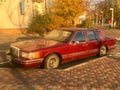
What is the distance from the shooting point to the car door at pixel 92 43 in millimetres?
8883

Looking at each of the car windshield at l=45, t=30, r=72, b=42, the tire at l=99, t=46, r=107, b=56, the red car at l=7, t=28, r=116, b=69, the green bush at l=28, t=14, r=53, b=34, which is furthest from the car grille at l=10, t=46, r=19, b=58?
the green bush at l=28, t=14, r=53, b=34

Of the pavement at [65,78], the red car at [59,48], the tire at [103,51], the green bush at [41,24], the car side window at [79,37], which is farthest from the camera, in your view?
the green bush at [41,24]

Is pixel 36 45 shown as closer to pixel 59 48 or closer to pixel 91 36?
pixel 59 48

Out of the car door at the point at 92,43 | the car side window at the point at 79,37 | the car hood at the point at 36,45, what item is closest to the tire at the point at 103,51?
the car door at the point at 92,43

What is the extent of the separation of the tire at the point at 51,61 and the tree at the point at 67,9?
16.2m

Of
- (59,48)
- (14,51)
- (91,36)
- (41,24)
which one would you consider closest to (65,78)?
(59,48)

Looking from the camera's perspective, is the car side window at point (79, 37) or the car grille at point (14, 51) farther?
the car side window at point (79, 37)

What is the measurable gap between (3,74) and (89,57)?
4406 mm

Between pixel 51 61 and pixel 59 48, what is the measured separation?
1.81ft

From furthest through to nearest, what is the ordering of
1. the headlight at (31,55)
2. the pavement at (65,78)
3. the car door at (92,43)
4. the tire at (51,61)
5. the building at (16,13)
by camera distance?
the building at (16,13), the car door at (92,43), the tire at (51,61), the headlight at (31,55), the pavement at (65,78)

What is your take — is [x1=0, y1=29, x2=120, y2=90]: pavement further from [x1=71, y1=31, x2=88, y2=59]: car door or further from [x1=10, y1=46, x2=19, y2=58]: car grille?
[x1=71, y1=31, x2=88, y2=59]: car door

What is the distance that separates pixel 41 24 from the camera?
20109 mm

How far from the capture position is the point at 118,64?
7.73m

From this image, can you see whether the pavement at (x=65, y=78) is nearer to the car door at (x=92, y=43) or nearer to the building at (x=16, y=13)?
the car door at (x=92, y=43)
